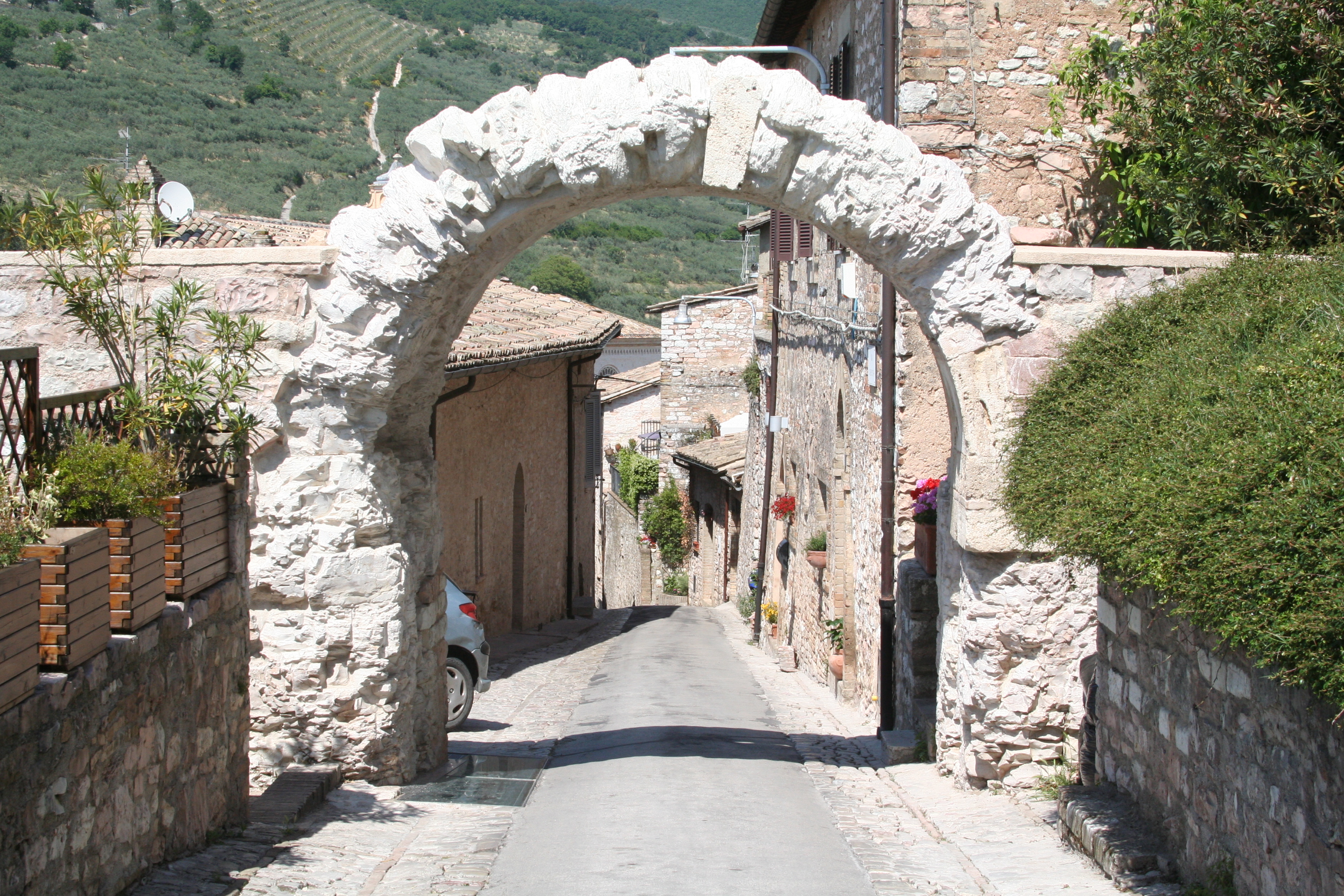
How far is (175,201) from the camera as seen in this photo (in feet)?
34.6

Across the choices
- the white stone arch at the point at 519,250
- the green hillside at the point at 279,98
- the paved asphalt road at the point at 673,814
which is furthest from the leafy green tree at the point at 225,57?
the white stone arch at the point at 519,250

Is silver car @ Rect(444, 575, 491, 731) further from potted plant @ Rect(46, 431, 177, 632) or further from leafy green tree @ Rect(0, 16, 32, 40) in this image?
leafy green tree @ Rect(0, 16, 32, 40)

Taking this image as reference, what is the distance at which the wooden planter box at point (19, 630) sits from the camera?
3164mm

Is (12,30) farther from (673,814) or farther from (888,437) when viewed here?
(673,814)

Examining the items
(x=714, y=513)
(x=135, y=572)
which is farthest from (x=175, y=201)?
(x=714, y=513)

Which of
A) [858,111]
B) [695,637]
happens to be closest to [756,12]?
[695,637]

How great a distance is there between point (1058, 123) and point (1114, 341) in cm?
307

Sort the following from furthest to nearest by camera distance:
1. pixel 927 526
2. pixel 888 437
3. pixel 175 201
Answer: pixel 175 201
pixel 888 437
pixel 927 526

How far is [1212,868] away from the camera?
3941 millimetres

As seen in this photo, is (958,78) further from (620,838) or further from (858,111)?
(620,838)

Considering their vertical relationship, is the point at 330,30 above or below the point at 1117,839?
above

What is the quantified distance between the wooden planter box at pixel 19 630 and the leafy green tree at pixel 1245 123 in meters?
6.27

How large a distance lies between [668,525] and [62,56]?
87.4 ft

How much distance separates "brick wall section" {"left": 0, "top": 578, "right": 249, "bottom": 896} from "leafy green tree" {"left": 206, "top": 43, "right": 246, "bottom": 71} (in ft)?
153
